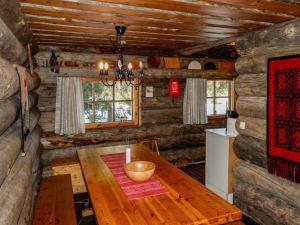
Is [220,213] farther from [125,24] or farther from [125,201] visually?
[125,24]

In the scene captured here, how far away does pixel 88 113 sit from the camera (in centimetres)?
545

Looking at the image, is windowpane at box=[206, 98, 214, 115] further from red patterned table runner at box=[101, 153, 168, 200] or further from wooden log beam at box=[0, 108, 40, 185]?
wooden log beam at box=[0, 108, 40, 185]

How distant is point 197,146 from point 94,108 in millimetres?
2700

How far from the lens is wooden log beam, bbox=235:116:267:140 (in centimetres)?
340

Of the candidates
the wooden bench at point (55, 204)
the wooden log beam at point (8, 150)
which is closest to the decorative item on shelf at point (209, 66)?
the wooden bench at point (55, 204)

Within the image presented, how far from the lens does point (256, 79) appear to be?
3512mm

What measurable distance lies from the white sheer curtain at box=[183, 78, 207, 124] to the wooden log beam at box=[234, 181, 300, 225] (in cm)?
240

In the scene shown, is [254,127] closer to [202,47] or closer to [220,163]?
[220,163]

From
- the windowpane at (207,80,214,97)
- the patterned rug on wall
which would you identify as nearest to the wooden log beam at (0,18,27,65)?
the patterned rug on wall

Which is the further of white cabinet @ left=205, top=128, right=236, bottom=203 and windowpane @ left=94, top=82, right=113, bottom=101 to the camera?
windowpane @ left=94, top=82, right=113, bottom=101

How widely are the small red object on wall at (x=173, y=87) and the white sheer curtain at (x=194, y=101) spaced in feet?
0.76

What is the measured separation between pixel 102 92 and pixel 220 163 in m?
2.84

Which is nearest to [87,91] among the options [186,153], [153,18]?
[186,153]

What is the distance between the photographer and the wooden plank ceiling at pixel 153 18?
2.47 metres
